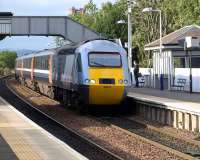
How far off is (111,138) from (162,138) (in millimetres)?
1517

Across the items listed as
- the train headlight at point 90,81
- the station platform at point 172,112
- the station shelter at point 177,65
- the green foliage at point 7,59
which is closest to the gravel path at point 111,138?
the train headlight at point 90,81

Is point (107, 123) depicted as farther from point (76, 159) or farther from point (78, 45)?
point (76, 159)

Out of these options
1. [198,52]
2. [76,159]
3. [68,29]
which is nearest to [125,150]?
[76,159]

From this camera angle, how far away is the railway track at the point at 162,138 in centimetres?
1530

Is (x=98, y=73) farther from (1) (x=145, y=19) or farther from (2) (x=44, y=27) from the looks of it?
(1) (x=145, y=19)

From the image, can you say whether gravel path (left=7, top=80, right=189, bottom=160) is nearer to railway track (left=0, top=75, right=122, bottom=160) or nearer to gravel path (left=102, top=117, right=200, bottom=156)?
railway track (left=0, top=75, right=122, bottom=160)

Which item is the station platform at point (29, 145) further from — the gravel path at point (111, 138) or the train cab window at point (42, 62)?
the train cab window at point (42, 62)

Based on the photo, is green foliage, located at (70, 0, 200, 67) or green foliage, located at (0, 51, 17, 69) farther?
green foliage, located at (0, 51, 17, 69)

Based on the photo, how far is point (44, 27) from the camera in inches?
2057

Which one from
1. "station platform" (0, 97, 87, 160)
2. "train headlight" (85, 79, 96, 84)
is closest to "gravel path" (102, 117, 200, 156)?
"train headlight" (85, 79, 96, 84)

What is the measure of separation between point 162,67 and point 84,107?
14.2 metres

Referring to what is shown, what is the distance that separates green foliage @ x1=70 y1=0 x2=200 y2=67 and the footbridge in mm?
13838

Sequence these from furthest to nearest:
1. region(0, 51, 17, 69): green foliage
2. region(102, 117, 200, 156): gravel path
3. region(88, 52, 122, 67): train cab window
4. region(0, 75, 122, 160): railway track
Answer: region(0, 51, 17, 69): green foliage
region(88, 52, 122, 67): train cab window
region(102, 117, 200, 156): gravel path
region(0, 75, 122, 160): railway track

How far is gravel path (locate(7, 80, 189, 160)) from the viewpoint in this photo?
596 inches
